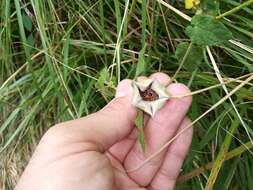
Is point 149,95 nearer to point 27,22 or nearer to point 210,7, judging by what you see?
point 210,7

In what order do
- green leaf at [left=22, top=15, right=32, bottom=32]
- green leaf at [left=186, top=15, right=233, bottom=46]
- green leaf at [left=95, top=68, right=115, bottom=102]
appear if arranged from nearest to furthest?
1. green leaf at [left=186, top=15, right=233, bottom=46]
2. green leaf at [left=95, top=68, right=115, bottom=102]
3. green leaf at [left=22, top=15, right=32, bottom=32]

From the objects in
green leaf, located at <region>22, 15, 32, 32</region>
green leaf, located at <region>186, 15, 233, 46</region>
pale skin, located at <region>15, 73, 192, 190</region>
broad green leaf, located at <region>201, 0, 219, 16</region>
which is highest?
broad green leaf, located at <region>201, 0, 219, 16</region>

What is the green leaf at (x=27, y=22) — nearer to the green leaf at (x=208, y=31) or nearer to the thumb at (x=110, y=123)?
the thumb at (x=110, y=123)

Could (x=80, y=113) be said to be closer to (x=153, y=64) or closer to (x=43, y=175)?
(x=153, y=64)

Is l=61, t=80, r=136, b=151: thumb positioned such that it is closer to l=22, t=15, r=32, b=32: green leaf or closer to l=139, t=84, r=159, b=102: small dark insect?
l=139, t=84, r=159, b=102: small dark insect

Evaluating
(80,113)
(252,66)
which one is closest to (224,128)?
(252,66)

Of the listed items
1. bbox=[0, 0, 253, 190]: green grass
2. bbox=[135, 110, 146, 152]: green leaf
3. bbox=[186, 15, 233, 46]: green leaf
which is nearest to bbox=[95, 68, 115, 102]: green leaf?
bbox=[0, 0, 253, 190]: green grass
